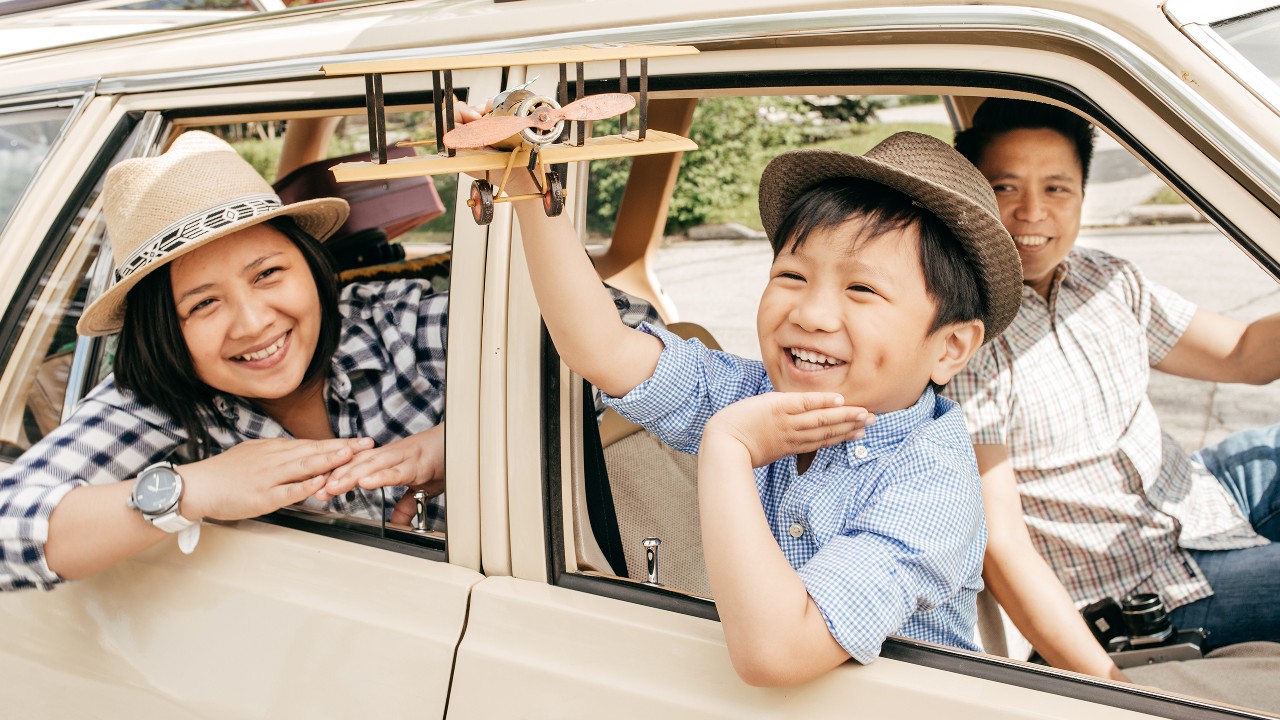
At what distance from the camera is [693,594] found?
139cm

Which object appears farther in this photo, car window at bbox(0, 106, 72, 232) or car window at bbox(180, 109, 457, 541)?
car window at bbox(180, 109, 457, 541)

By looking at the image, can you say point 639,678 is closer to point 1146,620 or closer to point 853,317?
point 853,317

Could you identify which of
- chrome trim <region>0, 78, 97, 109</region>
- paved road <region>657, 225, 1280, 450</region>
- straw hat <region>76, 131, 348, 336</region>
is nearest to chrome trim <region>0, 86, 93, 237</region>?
chrome trim <region>0, 78, 97, 109</region>

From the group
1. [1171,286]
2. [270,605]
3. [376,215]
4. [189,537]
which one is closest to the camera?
[270,605]

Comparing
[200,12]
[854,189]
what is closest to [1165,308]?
[854,189]

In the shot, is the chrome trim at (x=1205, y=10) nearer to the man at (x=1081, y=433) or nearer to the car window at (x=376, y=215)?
the man at (x=1081, y=433)

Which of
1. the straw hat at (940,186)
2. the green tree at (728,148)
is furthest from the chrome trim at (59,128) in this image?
the green tree at (728,148)

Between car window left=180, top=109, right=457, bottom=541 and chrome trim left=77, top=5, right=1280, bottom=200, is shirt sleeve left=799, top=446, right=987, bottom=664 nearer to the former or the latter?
chrome trim left=77, top=5, right=1280, bottom=200

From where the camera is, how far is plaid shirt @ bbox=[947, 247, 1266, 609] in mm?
1975

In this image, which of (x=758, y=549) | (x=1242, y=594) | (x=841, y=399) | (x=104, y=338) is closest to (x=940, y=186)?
(x=841, y=399)

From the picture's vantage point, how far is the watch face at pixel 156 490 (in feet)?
5.32

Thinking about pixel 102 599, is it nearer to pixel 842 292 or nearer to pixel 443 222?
pixel 842 292

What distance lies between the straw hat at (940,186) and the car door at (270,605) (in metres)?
0.47

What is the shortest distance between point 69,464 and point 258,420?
33 cm
